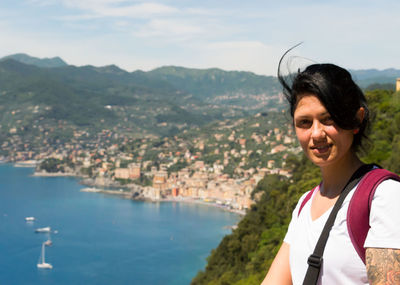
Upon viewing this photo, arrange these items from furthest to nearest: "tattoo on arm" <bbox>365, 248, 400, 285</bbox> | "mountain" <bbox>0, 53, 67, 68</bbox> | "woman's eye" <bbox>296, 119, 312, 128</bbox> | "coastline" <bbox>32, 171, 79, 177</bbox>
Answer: "mountain" <bbox>0, 53, 67, 68</bbox>
"coastline" <bbox>32, 171, 79, 177</bbox>
"woman's eye" <bbox>296, 119, 312, 128</bbox>
"tattoo on arm" <bbox>365, 248, 400, 285</bbox>

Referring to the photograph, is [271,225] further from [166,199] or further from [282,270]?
[166,199]

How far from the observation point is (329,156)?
49 centimetres

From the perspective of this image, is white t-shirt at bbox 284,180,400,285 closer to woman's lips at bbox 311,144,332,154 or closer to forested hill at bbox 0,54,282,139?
woman's lips at bbox 311,144,332,154

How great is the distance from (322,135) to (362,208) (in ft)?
0.31

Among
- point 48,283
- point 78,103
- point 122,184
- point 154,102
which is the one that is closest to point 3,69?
point 78,103

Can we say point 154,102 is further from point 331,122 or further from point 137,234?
point 331,122

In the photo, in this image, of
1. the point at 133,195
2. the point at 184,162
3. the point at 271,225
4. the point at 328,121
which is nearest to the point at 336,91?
the point at 328,121

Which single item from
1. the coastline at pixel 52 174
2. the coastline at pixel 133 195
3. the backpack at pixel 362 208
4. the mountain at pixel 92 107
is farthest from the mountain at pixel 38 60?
the backpack at pixel 362 208

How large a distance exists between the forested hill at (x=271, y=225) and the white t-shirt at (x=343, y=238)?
5149mm

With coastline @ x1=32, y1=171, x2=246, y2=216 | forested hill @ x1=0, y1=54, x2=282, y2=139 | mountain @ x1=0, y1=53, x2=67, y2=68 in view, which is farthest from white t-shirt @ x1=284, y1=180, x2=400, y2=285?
mountain @ x1=0, y1=53, x2=67, y2=68

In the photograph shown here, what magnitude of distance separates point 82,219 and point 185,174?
12318 millimetres

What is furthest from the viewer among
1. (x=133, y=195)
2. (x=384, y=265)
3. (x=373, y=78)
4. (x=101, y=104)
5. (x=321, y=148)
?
(x=101, y=104)

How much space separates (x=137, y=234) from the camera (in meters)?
23.5

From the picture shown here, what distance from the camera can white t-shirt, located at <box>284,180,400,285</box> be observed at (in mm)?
394
